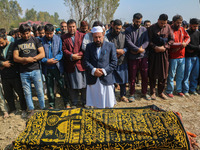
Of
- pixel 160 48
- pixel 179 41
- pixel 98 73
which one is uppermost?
pixel 179 41

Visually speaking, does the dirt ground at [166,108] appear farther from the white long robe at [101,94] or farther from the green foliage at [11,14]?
the green foliage at [11,14]

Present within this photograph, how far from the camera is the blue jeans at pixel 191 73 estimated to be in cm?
469

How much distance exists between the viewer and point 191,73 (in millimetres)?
4875

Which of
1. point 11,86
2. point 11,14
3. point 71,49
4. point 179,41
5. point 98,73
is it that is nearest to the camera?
point 98,73

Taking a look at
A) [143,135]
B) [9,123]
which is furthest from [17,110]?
[143,135]

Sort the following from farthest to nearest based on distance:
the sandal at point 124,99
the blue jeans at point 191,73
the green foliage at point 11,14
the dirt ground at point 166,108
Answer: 1. the green foliage at point 11,14
2. the blue jeans at point 191,73
3. the sandal at point 124,99
4. the dirt ground at point 166,108

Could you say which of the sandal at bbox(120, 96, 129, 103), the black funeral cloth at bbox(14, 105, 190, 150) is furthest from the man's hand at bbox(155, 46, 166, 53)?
the black funeral cloth at bbox(14, 105, 190, 150)

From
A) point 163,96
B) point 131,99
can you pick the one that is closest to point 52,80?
point 131,99

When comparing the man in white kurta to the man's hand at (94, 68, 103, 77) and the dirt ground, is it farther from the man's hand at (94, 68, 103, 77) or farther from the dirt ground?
the dirt ground

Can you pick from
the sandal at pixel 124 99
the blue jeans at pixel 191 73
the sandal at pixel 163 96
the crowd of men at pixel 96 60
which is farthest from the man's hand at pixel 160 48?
the sandal at pixel 124 99

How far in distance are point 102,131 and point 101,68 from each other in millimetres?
1474

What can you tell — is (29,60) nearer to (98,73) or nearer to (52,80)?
(52,80)

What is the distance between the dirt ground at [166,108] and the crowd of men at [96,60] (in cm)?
21

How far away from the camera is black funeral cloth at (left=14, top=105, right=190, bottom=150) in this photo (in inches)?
77.9
